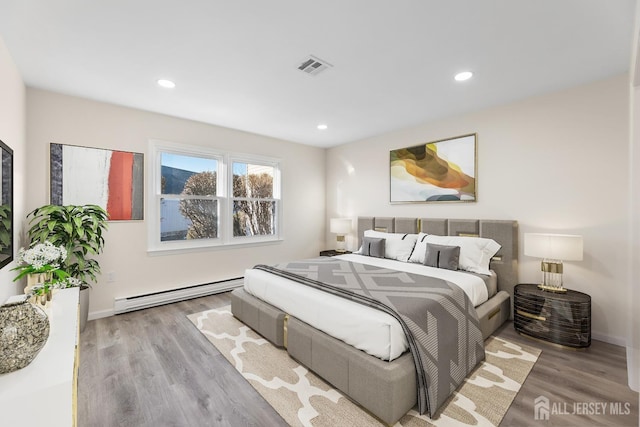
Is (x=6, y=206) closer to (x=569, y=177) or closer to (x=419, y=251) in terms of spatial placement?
(x=419, y=251)

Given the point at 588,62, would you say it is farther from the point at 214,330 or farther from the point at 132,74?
the point at 214,330

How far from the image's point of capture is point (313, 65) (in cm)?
248

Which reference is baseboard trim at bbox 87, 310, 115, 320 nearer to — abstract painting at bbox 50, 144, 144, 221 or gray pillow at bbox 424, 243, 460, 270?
abstract painting at bbox 50, 144, 144, 221

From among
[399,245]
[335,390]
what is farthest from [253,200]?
[335,390]

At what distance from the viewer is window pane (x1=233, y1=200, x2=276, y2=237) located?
181 inches

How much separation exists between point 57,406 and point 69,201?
288 centimetres

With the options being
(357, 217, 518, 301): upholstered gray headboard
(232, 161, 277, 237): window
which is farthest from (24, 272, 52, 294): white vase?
(357, 217, 518, 301): upholstered gray headboard

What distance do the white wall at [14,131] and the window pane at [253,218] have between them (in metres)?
2.41

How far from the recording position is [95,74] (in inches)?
104

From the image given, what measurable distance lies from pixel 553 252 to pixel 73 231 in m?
4.71

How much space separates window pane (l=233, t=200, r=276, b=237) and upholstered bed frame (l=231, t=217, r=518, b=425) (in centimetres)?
162

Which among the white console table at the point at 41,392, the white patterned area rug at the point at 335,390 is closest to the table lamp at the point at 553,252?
the white patterned area rug at the point at 335,390

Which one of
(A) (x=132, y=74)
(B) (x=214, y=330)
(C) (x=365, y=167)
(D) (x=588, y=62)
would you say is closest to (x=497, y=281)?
(D) (x=588, y=62)

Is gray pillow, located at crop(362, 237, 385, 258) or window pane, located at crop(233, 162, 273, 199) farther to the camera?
window pane, located at crop(233, 162, 273, 199)
